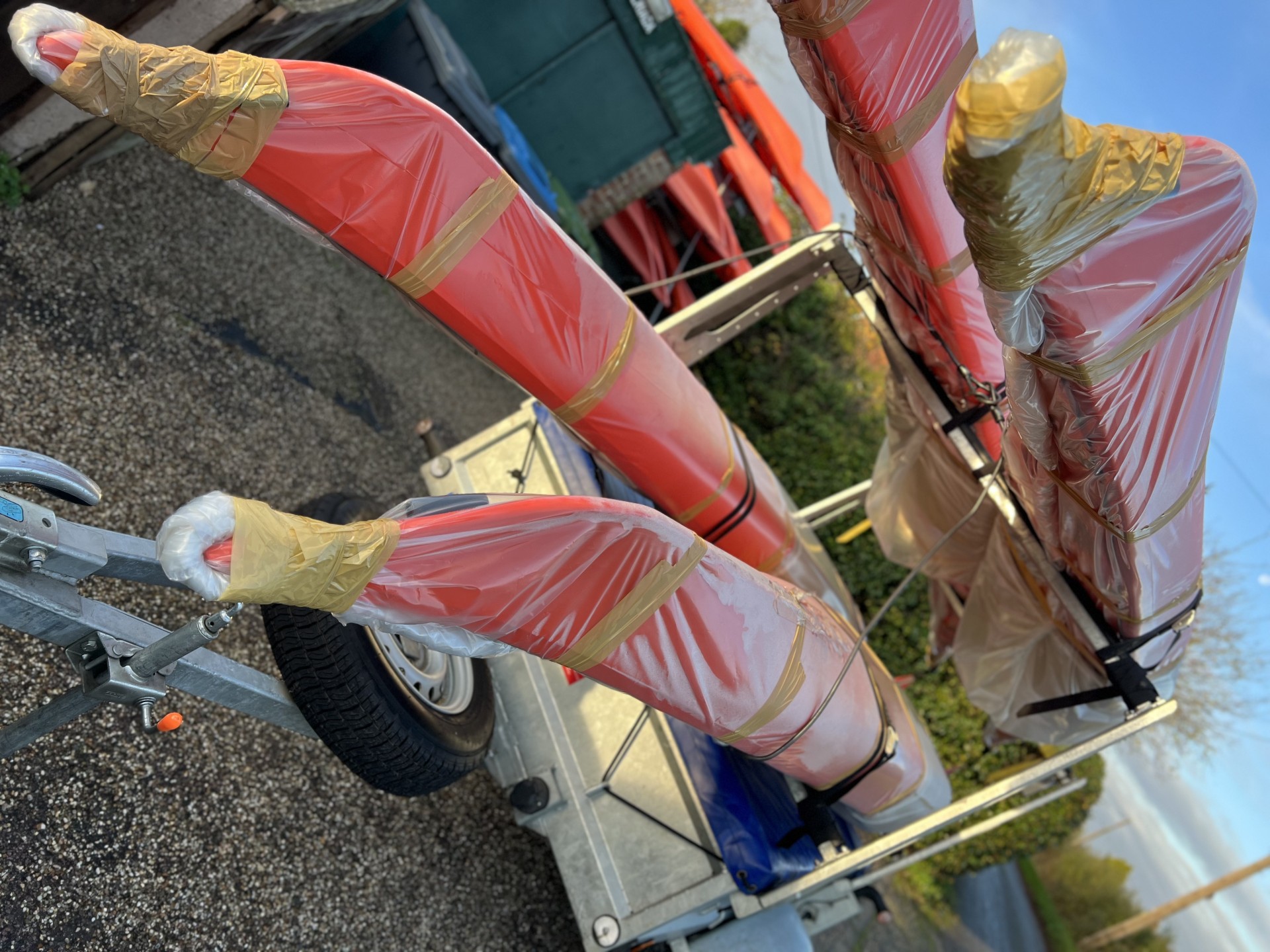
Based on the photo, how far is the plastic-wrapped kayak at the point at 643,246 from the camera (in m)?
7.31

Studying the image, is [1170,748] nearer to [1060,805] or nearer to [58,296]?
[1060,805]

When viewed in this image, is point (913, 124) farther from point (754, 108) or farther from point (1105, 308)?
point (754, 108)

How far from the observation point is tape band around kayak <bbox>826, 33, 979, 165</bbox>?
2945 mm

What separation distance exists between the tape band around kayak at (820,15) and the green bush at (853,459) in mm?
4652

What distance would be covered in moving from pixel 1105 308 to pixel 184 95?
2306mm

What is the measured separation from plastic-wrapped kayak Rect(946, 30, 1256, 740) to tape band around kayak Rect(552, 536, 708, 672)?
3.48 feet

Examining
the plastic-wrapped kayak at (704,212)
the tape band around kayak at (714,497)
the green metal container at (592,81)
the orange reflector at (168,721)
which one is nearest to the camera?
the orange reflector at (168,721)

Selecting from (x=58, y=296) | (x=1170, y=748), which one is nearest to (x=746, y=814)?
(x=58, y=296)

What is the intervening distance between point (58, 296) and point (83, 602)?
2.78m

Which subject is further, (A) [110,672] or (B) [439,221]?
(B) [439,221]

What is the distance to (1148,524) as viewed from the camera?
283 centimetres

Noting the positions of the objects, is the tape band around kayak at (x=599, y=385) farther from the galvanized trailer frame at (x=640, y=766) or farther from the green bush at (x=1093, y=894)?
the green bush at (x=1093, y=894)

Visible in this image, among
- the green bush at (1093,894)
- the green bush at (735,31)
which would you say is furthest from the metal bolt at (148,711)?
the green bush at (1093,894)

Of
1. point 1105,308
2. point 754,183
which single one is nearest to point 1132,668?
point 1105,308
